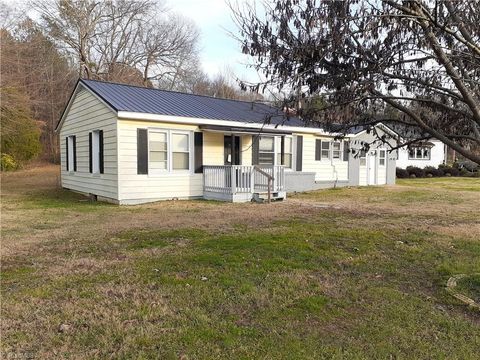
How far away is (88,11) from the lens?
30.0 metres

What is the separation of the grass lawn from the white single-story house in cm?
411

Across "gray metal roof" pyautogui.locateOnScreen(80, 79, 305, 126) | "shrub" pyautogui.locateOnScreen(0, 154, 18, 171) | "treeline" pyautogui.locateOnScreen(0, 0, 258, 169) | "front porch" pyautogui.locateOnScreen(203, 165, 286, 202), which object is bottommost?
"front porch" pyautogui.locateOnScreen(203, 165, 286, 202)

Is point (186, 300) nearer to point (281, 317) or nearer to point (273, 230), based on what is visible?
point (281, 317)

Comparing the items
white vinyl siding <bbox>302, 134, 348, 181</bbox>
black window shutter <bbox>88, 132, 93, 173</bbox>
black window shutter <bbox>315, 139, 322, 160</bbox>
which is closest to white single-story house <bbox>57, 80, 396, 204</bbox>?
black window shutter <bbox>88, 132, 93, 173</bbox>

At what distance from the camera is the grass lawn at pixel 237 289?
3.20 meters

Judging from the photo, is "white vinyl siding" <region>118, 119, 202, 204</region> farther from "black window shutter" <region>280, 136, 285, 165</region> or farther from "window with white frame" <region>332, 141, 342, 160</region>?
"window with white frame" <region>332, 141, 342, 160</region>

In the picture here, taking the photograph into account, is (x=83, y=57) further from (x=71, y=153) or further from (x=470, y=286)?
(x=470, y=286)

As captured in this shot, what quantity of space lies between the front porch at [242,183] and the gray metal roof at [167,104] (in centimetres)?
178

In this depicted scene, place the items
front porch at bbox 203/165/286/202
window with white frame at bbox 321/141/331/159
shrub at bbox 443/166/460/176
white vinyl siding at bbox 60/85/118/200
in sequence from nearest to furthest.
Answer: white vinyl siding at bbox 60/85/118/200 < front porch at bbox 203/165/286/202 < window with white frame at bbox 321/141/331/159 < shrub at bbox 443/166/460/176

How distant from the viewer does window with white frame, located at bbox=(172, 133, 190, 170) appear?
13508 millimetres

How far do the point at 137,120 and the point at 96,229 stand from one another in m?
5.31

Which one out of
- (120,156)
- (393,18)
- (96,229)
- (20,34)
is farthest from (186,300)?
(20,34)

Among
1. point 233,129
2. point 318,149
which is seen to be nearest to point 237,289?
point 233,129

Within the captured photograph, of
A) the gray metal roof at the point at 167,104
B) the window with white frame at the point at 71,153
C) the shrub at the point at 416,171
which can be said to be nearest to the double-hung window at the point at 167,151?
the gray metal roof at the point at 167,104
